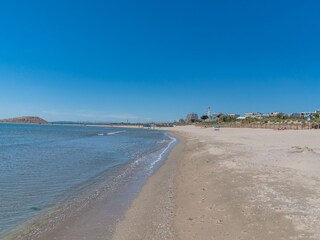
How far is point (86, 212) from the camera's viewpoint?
931 cm

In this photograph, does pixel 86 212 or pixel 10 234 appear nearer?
pixel 10 234

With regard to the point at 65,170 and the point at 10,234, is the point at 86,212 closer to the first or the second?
the point at 10,234

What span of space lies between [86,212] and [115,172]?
804 cm

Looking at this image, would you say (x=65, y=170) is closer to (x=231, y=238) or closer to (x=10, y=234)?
(x=10, y=234)

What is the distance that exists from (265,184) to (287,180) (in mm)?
967

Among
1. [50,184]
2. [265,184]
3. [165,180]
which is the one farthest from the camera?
[165,180]

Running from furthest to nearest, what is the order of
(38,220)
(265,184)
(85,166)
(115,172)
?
(85,166) → (115,172) → (265,184) → (38,220)

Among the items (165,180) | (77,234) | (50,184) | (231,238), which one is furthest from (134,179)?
(231,238)

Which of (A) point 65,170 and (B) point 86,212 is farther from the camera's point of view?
(A) point 65,170

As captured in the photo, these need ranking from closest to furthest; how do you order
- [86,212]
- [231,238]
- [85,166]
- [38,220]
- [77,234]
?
[231,238] → [77,234] → [38,220] → [86,212] → [85,166]

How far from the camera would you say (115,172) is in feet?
56.9

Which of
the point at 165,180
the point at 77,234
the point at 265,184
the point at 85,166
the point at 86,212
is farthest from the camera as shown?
the point at 85,166

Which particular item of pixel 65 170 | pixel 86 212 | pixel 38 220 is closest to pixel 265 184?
pixel 86 212

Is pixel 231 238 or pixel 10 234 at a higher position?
pixel 231 238
